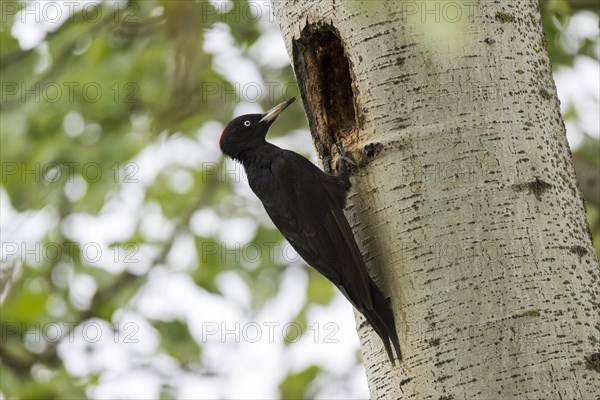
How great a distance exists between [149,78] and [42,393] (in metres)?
1.87

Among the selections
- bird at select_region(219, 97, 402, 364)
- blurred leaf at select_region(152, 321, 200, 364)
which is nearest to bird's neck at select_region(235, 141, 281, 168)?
bird at select_region(219, 97, 402, 364)

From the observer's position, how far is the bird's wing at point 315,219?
2.73 m

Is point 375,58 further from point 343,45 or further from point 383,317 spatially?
point 383,317

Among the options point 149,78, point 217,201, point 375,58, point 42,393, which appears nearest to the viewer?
point 375,58

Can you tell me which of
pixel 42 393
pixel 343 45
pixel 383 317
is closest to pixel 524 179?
pixel 383 317

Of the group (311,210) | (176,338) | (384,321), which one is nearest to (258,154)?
(311,210)

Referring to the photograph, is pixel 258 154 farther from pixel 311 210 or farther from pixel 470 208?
pixel 470 208

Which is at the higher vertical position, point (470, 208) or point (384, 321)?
point (470, 208)

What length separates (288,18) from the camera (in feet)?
10.0

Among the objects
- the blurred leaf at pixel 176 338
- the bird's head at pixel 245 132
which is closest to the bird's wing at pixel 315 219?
A: the bird's head at pixel 245 132

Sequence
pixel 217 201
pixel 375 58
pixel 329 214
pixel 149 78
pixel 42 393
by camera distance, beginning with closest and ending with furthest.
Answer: pixel 375 58 → pixel 329 214 → pixel 42 393 → pixel 149 78 → pixel 217 201

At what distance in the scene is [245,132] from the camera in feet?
13.3

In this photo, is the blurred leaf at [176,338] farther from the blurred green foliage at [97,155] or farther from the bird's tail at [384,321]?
the bird's tail at [384,321]

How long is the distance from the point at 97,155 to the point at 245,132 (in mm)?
1389
